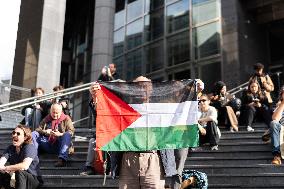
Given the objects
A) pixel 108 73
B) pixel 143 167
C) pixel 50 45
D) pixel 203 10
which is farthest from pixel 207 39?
pixel 143 167

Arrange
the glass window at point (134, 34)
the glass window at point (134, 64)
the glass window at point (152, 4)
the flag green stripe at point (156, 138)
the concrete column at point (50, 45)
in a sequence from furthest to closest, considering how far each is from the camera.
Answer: the glass window at point (134, 34)
the glass window at point (134, 64)
the glass window at point (152, 4)
the concrete column at point (50, 45)
the flag green stripe at point (156, 138)

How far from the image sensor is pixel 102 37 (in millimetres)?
20234

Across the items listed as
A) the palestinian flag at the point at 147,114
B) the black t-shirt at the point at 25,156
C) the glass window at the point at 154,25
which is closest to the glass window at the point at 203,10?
the glass window at the point at 154,25

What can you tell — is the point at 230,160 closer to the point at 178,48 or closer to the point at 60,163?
the point at 60,163

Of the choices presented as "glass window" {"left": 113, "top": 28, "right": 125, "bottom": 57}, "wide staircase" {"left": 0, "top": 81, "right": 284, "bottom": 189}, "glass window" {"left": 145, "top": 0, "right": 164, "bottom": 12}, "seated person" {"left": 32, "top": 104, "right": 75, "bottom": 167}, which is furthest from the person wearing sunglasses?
"glass window" {"left": 113, "top": 28, "right": 125, "bottom": 57}

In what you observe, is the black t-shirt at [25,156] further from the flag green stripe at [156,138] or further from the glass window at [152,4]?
the glass window at [152,4]

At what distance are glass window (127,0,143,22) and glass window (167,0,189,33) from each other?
7.55ft

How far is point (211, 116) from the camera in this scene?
9.45 m

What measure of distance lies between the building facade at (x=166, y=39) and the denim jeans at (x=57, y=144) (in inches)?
327

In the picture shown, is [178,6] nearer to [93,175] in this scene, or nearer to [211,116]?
[211,116]

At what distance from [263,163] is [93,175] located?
3.09 metres

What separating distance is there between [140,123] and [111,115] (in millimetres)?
403

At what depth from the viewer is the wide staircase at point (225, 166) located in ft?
23.7

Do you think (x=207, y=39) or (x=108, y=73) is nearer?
(x=108, y=73)
